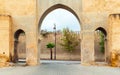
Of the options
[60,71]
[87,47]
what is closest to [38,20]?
[87,47]

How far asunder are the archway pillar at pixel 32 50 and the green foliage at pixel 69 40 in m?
16.2

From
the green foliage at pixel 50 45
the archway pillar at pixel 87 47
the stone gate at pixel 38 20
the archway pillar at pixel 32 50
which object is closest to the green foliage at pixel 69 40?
the green foliage at pixel 50 45

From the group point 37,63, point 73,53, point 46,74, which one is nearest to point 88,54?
point 37,63

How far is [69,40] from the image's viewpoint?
3969 cm

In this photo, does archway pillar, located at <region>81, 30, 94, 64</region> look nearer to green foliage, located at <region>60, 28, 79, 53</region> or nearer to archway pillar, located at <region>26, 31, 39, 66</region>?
archway pillar, located at <region>26, 31, 39, 66</region>

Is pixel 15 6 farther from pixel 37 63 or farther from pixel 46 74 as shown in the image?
pixel 46 74

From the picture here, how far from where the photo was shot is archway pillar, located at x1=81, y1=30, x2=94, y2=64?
74.2ft

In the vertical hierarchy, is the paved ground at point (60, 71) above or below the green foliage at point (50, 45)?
below

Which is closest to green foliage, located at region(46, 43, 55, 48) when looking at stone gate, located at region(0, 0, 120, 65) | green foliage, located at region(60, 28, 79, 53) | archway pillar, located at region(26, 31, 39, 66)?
green foliage, located at region(60, 28, 79, 53)

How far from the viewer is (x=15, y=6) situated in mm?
23562

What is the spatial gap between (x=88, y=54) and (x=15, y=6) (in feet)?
21.7

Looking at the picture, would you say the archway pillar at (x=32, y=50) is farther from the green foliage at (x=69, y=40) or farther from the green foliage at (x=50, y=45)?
the green foliage at (x=69, y=40)

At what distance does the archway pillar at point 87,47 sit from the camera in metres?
22.6

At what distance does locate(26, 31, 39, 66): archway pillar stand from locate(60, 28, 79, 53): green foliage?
53.3ft
